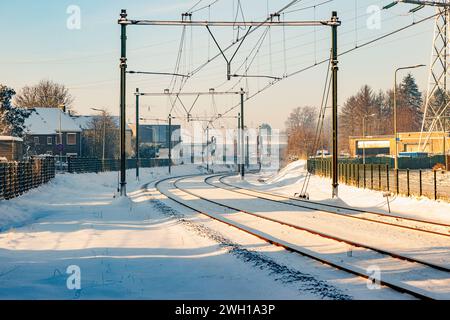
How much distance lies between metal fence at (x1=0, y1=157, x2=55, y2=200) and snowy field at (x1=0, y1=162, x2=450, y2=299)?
10.2 ft

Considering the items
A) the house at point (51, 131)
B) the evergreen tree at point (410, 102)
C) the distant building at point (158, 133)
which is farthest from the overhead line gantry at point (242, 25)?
the distant building at point (158, 133)

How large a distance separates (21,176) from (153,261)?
18557 millimetres

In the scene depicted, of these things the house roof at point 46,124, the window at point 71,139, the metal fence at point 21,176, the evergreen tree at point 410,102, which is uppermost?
the evergreen tree at point 410,102

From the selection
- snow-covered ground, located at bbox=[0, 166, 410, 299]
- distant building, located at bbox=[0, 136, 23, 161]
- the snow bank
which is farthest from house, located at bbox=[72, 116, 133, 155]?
snow-covered ground, located at bbox=[0, 166, 410, 299]

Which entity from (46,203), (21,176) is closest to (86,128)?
(21,176)

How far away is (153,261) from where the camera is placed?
37.5ft

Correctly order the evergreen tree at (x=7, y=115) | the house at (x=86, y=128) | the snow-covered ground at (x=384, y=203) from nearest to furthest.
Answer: the snow-covered ground at (x=384, y=203)
the evergreen tree at (x=7, y=115)
the house at (x=86, y=128)

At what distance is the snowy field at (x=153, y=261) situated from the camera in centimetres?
852

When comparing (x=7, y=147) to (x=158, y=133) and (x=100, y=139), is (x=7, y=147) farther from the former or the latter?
(x=158, y=133)

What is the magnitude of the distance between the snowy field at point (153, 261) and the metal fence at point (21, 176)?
310 cm

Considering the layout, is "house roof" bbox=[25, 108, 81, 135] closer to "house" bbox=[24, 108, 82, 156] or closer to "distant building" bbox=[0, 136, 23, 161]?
"house" bbox=[24, 108, 82, 156]

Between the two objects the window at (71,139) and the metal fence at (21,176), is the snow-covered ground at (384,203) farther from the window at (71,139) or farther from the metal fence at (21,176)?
the window at (71,139)
